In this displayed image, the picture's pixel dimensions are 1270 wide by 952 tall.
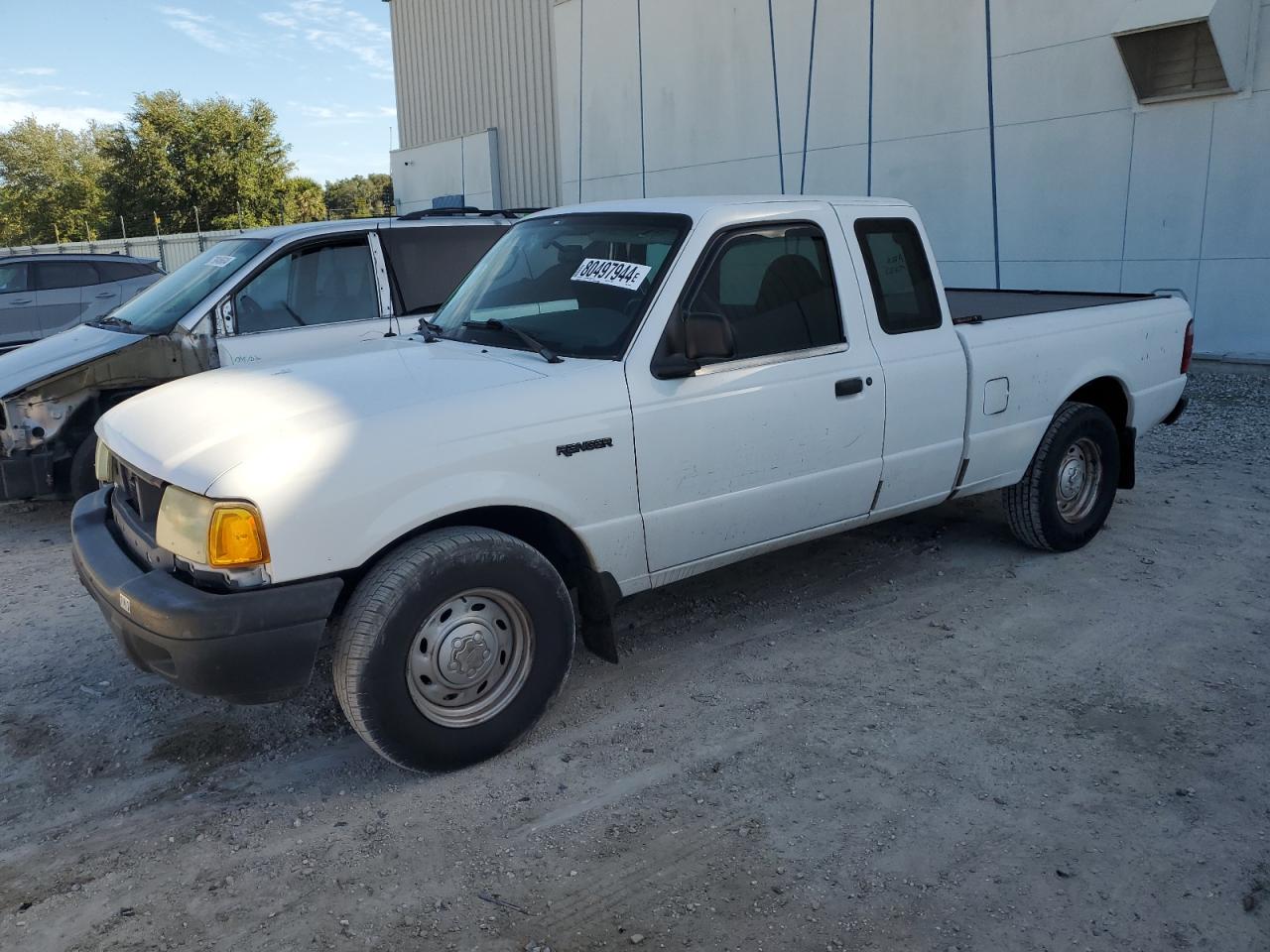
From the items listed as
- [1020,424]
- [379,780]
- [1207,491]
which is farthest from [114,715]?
[1207,491]

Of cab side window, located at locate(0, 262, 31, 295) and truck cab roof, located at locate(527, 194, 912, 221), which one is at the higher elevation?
truck cab roof, located at locate(527, 194, 912, 221)

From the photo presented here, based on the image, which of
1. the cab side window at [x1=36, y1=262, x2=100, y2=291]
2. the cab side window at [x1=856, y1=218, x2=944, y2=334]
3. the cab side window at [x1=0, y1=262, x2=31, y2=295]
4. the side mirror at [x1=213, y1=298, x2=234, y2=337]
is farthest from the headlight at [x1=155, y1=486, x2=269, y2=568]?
the cab side window at [x1=0, y1=262, x2=31, y2=295]

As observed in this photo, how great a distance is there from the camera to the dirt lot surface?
2.84m

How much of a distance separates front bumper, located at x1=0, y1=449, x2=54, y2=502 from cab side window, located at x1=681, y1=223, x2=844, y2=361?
4545mm

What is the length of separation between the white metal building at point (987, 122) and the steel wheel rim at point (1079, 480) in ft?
18.7

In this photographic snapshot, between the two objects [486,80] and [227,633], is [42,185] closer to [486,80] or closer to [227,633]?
[486,80]

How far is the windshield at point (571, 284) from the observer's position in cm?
402

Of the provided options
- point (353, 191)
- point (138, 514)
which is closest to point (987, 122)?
point (138, 514)

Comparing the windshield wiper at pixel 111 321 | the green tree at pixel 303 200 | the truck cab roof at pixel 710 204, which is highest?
the green tree at pixel 303 200

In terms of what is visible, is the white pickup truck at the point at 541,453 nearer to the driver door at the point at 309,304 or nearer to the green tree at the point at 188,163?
the driver door at the point at 309,304

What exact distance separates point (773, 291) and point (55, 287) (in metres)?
12.6

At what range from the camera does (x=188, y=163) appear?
4803cm

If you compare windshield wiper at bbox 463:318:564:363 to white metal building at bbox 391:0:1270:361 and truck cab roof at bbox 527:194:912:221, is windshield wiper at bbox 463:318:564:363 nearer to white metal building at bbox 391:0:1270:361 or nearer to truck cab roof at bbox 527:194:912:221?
truck cab roof at bbox 527:194:912:221

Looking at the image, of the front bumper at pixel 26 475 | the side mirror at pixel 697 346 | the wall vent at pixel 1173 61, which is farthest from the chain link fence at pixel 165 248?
the side mirror at pixel 697 346
